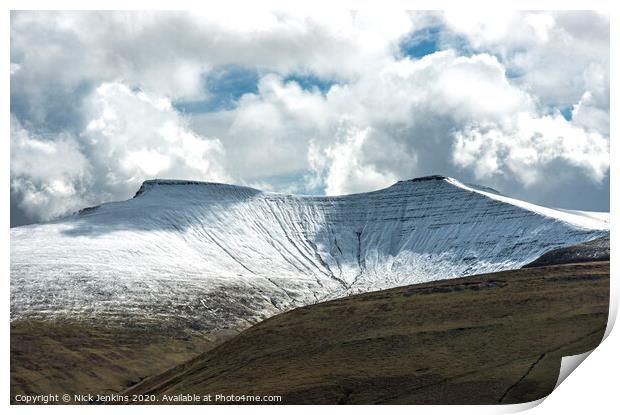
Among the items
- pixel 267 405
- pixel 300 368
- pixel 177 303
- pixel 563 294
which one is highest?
pixel 177 303

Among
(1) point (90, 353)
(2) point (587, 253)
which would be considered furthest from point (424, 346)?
(2) point (587, 253)

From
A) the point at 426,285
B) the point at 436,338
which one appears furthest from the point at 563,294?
the point at 426,285

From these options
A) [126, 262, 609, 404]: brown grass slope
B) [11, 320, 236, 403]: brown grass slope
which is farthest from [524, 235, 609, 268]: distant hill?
[11, 320, 236, 403]: brown grass slope

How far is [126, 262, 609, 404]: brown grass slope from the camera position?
11106 cm

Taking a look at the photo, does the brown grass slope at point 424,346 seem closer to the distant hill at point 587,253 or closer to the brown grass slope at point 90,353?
the brown grass slope at point 90,353

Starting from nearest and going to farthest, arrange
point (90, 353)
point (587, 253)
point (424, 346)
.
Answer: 1. point (424, 346)
2. point (90, 353)
3. point (587, 253)

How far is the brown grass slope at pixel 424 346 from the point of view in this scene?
111 m

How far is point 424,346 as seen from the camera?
128 meters

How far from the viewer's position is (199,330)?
185 meters

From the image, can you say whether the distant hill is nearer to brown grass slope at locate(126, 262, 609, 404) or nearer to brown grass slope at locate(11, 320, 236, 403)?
brown grass slope at locate(126, 262, 609, 404)

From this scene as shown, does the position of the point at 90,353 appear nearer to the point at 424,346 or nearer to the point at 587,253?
the point at 424,346

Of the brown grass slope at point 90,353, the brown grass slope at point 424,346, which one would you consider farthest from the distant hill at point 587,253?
the brown grass slope at point 90,353

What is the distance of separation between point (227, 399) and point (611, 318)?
4432cm

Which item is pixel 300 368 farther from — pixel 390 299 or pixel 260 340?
pixel 390 299
